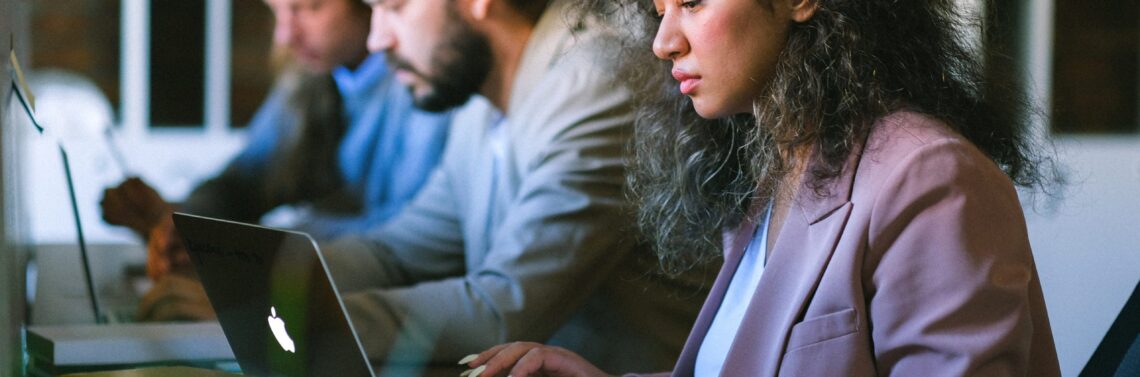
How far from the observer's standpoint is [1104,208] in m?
2.49

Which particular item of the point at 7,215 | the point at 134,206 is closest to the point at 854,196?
the point at 7,215

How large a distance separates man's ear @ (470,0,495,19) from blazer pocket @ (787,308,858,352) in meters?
1.55

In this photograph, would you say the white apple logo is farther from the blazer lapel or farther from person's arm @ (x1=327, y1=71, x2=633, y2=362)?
person's arm @ (x1=327, y1=71, x2=633, y2=362)

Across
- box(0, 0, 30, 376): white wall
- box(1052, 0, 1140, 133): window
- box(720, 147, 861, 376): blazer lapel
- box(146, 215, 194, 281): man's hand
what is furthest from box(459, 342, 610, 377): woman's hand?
box(1052, 0, 1140, 133): window

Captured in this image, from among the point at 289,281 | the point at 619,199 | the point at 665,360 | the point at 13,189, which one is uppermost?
the point at 13,189

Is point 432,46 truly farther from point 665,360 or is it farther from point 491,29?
point 665,360

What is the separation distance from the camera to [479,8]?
2596 millimetres

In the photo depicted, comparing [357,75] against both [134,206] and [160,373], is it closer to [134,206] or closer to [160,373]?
[134,206]

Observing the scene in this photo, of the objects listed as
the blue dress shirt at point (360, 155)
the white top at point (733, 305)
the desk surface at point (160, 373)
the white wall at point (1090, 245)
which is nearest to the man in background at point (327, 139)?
the blue dress shirt at point (360, 155)

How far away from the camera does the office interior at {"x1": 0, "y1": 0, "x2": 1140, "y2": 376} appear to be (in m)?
2.50

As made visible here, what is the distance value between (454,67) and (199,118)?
0.59m

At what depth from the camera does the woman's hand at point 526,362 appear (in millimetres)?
1425

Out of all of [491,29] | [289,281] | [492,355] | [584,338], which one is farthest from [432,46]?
[289,281]

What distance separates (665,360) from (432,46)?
90 cm
